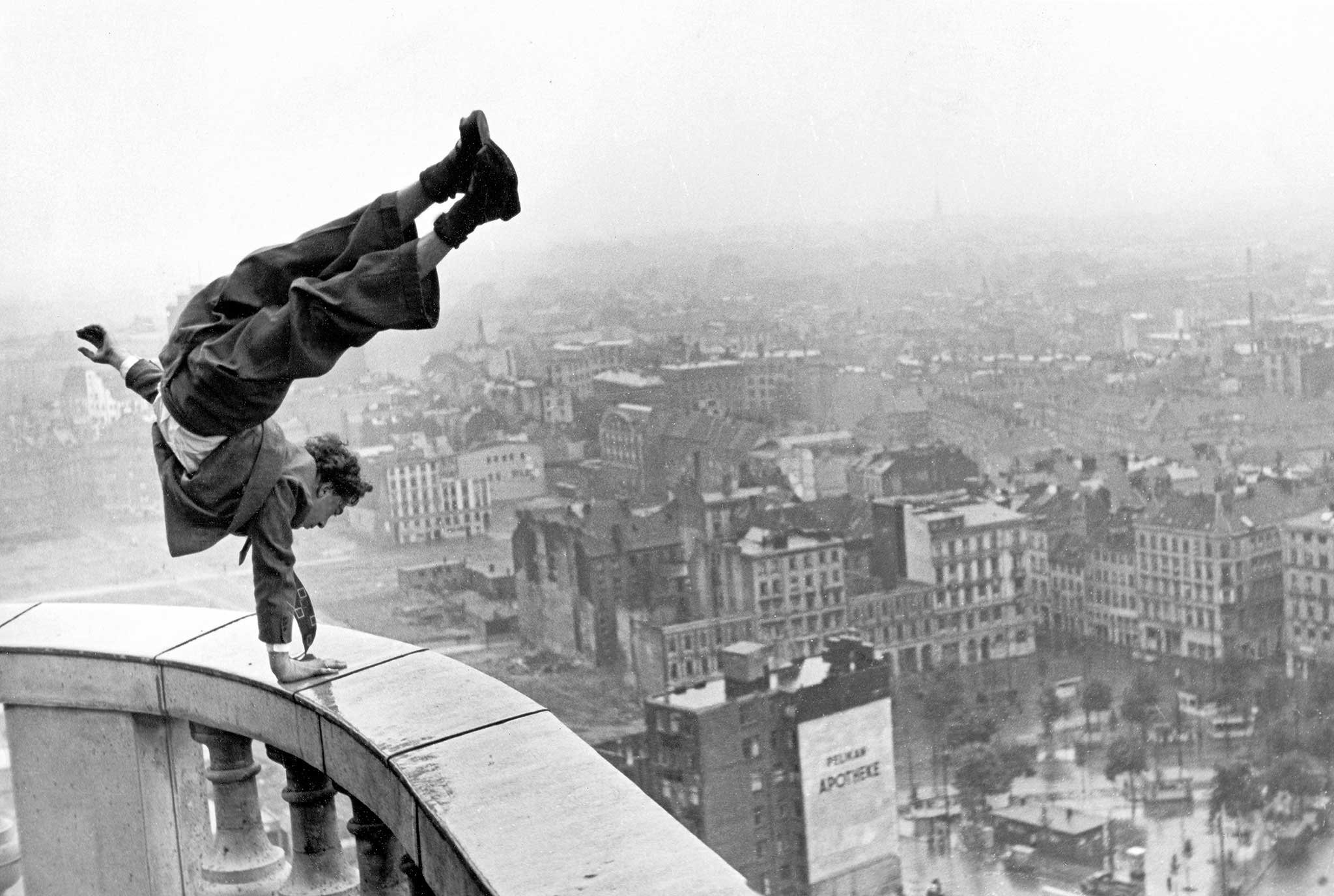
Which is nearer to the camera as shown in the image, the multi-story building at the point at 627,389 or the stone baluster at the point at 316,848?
the stone baluster at the point at 316,848

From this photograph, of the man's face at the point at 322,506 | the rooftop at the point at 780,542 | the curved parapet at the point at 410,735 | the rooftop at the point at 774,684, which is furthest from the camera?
the rooftop at the point at 780,542

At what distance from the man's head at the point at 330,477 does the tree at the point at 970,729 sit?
2590 cm

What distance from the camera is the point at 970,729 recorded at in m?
26.9

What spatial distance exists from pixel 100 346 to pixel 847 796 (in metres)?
24.7

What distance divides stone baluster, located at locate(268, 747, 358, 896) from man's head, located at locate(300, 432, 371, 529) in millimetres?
365

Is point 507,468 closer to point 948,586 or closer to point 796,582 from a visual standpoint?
point 796,582

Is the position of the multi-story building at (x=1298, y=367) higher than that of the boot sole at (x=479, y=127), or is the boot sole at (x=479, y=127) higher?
the boot sole at (x=479, y=127)

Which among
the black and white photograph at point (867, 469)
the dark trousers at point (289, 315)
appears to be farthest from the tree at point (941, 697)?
the dark trousers at point (289, 315)

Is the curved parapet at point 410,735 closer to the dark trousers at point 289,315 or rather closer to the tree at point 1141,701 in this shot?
the dark trousers at point 289,315

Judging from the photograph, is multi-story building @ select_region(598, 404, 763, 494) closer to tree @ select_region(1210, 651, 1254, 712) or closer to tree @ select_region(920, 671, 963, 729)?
tree @ select_region(920, 671, 963, 729)

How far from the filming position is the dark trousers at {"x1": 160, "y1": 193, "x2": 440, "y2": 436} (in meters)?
1.12

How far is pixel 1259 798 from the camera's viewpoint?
26938 mm

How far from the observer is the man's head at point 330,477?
147cm

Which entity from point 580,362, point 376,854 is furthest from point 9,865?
point 580,362
